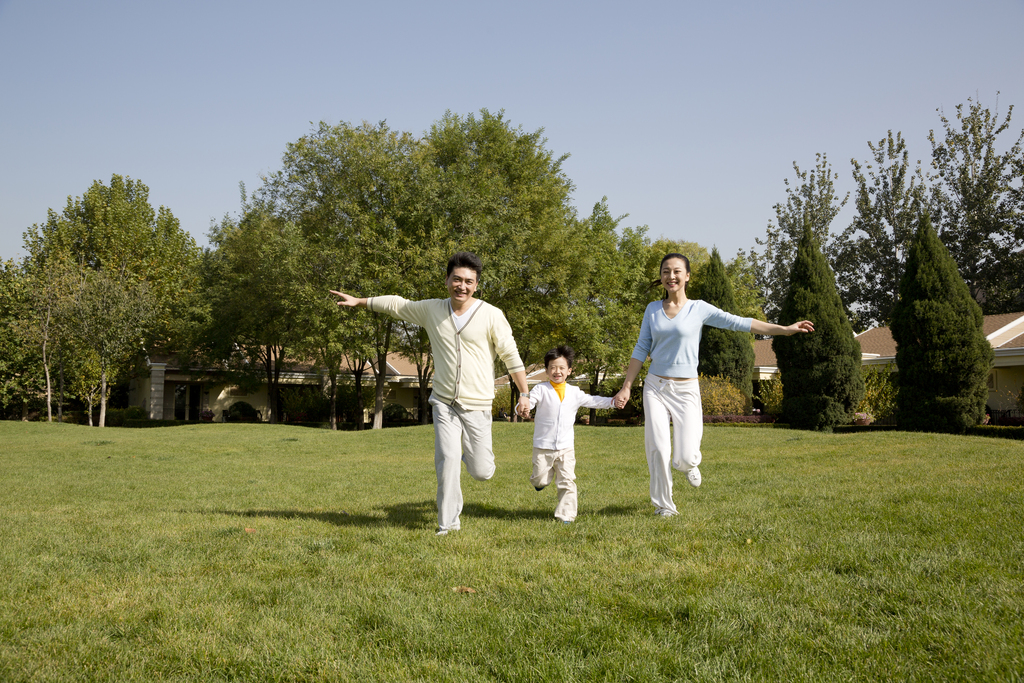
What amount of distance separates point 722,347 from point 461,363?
27.8 m

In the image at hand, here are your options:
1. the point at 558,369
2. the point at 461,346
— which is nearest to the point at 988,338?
the point at 558,369

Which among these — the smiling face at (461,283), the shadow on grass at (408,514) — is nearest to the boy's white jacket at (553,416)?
the shadow on grass at (408,514)

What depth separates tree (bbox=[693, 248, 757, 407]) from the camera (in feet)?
104

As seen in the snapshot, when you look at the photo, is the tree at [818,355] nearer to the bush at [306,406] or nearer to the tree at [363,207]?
the tree at [363,207]

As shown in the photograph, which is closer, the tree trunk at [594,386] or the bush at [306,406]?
the tree trunk at [594,386]

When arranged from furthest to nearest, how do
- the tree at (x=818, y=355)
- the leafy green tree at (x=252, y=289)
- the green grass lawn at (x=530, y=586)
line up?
the leafy green tree at (x=252, y=289) < the tree at (x=818, y=355) < the green grass lawn at (x=530, y=586)

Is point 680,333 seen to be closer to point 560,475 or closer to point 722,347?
point 560,475

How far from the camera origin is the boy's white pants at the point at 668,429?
6258 mm

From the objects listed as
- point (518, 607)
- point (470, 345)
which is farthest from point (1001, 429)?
point (518, 607)

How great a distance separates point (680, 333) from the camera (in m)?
6.28

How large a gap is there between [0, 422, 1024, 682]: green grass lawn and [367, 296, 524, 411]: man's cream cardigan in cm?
114

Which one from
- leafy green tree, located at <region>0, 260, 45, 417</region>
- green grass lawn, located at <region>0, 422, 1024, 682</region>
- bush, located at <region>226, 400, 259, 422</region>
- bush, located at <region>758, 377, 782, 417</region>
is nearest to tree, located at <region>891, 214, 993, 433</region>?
bush, located at <region>758, 377, 782, 417</region>

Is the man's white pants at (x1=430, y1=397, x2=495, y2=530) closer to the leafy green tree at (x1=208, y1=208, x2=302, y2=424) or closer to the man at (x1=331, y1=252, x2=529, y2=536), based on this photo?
the man at (x1=331, y1=252, x2=529, y2=536)

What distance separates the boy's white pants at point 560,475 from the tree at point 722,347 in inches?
1033
